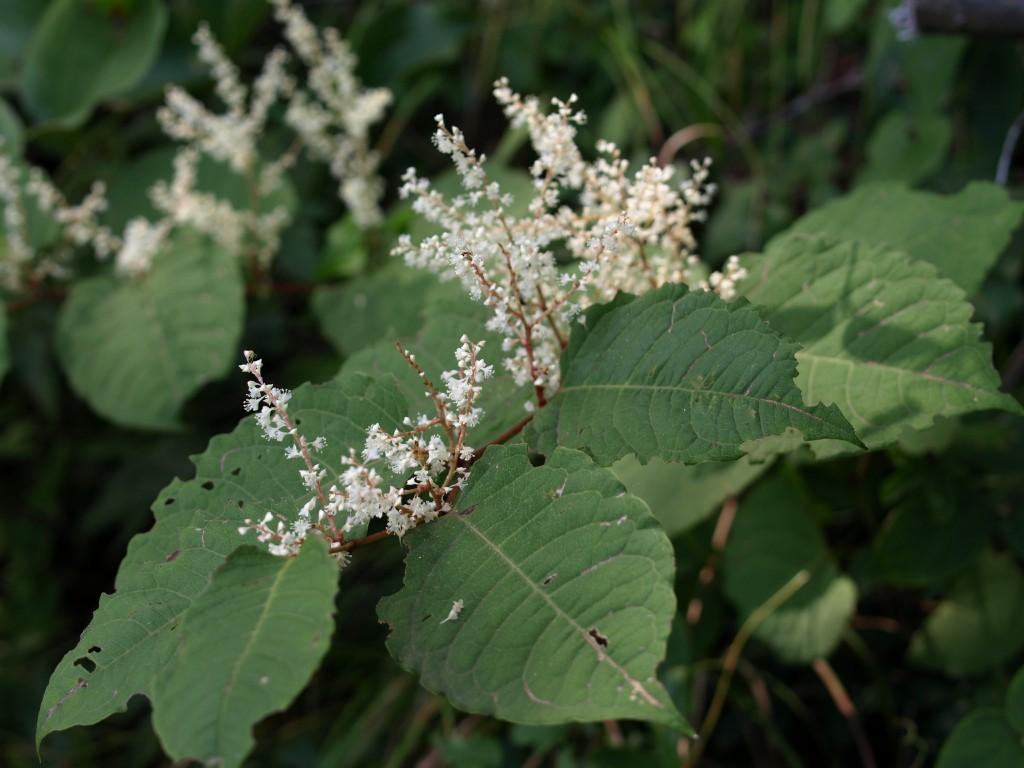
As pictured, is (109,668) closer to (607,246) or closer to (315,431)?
(315,431)

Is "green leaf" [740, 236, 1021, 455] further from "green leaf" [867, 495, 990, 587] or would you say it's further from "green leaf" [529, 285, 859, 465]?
"green leaf" [867, 495, 990, 587]

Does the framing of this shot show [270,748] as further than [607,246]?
Yes

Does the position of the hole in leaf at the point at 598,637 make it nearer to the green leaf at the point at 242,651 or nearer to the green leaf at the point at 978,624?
the green leaf at the point at 242,651

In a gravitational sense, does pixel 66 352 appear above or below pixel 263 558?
below

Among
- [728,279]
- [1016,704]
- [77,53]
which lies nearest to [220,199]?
[77,53]

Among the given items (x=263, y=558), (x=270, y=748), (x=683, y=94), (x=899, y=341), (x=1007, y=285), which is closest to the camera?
(x=263, y=558)

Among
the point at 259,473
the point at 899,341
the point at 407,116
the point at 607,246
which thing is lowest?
the point at 407,116

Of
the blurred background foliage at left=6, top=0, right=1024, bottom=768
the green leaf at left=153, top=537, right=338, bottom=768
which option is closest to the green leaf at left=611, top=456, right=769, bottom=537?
the blurred background foliage at left=6, top=0, right=1024, bottom=768

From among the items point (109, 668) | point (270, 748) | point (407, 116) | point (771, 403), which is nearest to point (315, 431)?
point (109, 668)
